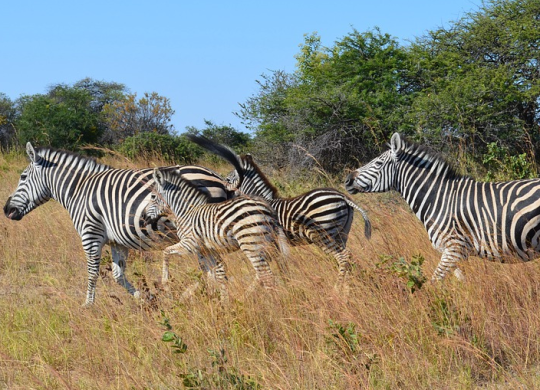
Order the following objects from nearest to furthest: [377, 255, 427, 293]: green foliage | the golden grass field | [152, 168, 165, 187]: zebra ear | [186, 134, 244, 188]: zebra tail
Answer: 1. the golden grass field
2. [377, 255, 427, 293]: green foliage
3. [152, 168, 165, 187]: zebra ear
4. [186, 134, 244, 188]: zebra tail

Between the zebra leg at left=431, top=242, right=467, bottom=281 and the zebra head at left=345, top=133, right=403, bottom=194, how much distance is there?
1.03 meters

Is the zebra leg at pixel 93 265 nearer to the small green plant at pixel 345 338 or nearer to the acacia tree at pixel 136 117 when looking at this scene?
the small green plant at pixel 345 338

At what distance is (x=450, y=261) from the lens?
5.76 m

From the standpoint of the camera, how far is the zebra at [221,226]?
598 centimetres

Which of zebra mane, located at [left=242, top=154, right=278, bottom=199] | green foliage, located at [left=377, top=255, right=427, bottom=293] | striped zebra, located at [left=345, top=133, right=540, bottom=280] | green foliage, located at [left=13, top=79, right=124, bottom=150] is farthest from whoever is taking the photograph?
green foliage, located at [left=13, top=79, right=124, bottom=150]

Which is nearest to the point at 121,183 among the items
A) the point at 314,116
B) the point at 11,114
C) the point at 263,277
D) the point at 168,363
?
the point at 263,277

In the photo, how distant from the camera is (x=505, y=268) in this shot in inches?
228

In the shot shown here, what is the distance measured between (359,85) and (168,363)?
13.7 metres

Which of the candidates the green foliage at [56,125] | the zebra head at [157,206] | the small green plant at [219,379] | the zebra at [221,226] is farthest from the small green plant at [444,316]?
the green foliage at [56,125]

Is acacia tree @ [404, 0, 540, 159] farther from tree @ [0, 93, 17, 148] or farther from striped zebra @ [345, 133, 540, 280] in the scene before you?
tree @ [0, 93, 17, 148]

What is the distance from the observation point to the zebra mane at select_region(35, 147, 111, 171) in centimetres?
773

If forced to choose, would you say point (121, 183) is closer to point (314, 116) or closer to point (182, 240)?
point (182, 240)

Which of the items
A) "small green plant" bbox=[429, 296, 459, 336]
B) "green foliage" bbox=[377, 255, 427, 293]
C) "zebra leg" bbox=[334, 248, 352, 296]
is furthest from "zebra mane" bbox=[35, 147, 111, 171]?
"small green plant" bbox=[429, 296, 459, 336]

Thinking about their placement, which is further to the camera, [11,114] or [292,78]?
[11,114]
